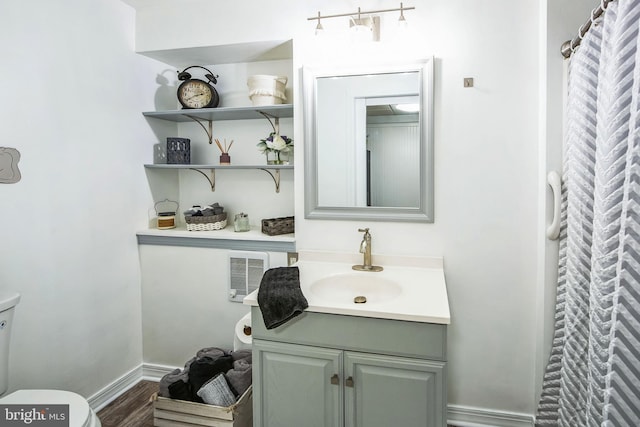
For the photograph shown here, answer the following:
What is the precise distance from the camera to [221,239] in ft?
7.16

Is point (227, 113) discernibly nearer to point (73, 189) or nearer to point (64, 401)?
point (73, 189)

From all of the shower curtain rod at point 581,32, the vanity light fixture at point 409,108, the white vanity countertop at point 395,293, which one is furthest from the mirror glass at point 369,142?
the shower curtain rod at point 581,32

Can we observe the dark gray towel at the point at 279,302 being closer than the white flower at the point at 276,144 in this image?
Yes

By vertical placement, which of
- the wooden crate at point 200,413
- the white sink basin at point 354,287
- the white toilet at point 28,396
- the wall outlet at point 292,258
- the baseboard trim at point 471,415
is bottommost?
the baseboard trim at point 471,415

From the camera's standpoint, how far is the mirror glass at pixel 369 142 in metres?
1.89

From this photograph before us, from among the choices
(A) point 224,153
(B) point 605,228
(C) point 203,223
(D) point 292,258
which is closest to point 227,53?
(A) point 224,153

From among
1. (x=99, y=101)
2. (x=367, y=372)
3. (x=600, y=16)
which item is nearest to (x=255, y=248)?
(x=367, y=372)

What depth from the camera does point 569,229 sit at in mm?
1511

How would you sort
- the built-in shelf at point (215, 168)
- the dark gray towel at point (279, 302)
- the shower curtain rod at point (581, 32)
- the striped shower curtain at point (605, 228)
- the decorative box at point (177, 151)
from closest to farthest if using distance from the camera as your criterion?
the striped shower curtain at point (605, 228) < the shower curtain rod at point (581, 32) < the dark gray towel at point (279, 302) < the built-in shelf at point (215, 168) < the decorative box at point (177, 151)

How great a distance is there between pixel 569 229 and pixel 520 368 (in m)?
0.80

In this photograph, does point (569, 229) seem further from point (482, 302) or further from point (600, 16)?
point (600, 16)

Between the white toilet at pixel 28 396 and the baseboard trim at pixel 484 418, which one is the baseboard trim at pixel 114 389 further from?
the baseboard trim at pixel 484 418

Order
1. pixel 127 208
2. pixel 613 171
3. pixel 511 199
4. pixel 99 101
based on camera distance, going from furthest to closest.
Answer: pixel 127 208 → pixel 99 101 → pixel 511 199 → pixel 613 171
